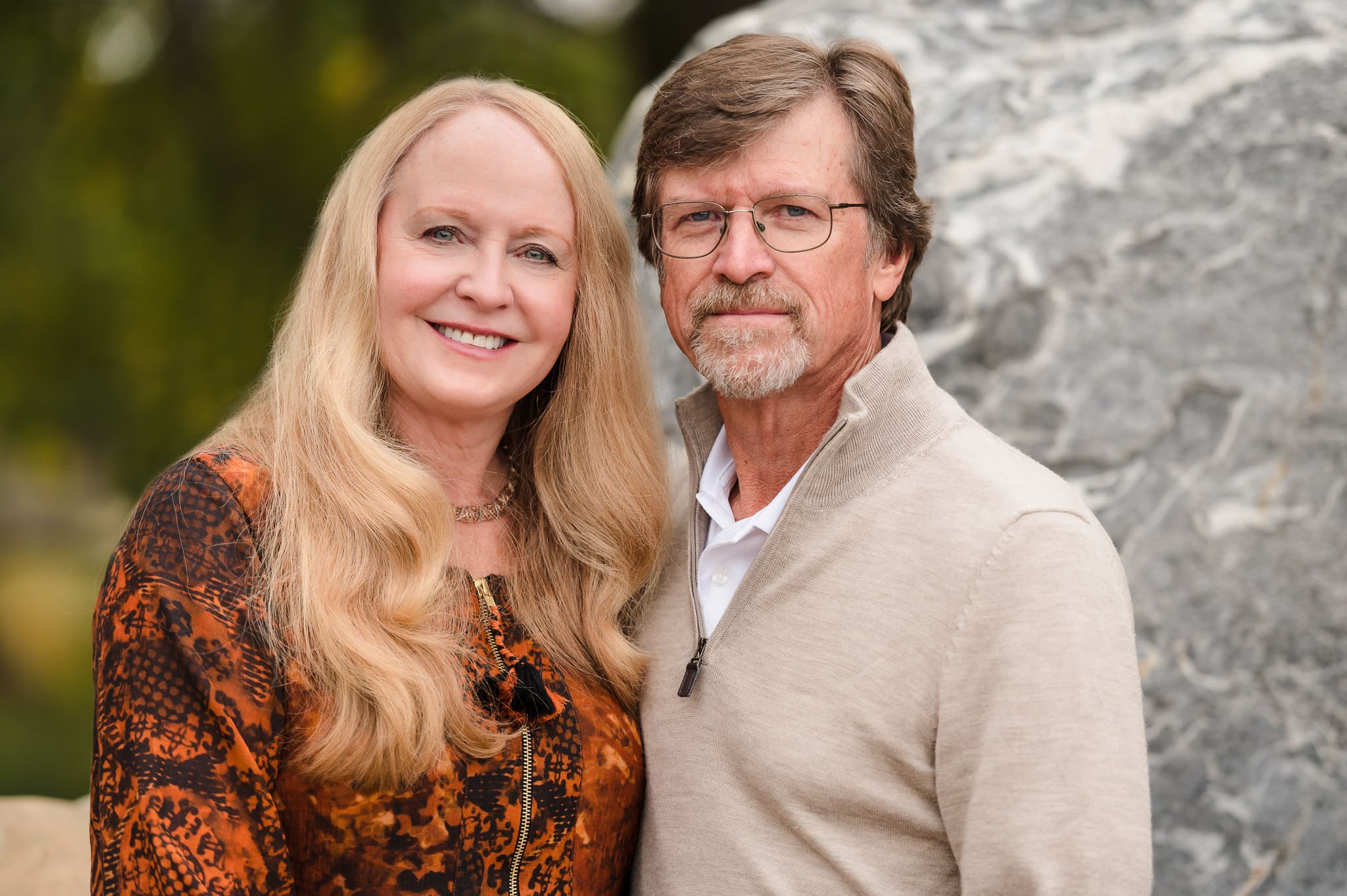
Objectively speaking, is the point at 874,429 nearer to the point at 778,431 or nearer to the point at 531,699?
the point at 778,431

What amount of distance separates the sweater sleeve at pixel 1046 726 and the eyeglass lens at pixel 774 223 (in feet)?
1.99

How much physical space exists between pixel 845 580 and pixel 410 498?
2.25ft

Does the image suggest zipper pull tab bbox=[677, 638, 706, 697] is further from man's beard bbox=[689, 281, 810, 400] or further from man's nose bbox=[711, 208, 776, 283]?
man's nose bbox=[711, 208, 776, 283]

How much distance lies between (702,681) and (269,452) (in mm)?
771

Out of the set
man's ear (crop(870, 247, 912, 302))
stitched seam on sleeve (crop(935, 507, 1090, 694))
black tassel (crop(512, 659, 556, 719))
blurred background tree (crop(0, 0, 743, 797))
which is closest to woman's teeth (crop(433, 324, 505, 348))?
black tassel (crop(512, 659, 556, 719))

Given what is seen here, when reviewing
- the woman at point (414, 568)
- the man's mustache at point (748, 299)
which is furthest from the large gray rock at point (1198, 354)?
the woman at point (414, 568)

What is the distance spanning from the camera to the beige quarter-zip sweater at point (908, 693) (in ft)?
5.42

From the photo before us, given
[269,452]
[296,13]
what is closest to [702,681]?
[269,452]

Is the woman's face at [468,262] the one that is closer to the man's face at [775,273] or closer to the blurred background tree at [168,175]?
the man's face at [775,273]

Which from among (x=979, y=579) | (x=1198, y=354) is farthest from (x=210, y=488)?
(x=1198, y=354)

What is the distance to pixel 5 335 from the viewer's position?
436cm

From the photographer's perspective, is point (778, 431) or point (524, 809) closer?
point (524, 809)

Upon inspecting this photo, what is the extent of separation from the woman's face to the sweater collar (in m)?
0.52

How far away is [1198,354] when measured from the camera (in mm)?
2582
